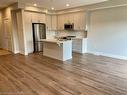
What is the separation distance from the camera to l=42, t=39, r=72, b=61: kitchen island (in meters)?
5.06

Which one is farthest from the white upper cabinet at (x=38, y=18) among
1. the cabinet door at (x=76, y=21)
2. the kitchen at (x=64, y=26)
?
the cabinet door at (x=76, y=21)

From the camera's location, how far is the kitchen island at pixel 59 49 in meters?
5.06

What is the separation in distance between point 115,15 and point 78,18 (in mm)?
2124

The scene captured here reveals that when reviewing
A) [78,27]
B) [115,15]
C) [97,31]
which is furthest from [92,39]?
[115,15]

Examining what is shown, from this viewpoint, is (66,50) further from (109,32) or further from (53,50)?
(109,32)

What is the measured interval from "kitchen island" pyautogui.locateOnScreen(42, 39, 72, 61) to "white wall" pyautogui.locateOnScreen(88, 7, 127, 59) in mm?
1756

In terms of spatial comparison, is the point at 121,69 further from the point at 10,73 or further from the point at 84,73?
the point at 10,73

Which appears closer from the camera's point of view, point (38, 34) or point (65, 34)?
point (38, 34)

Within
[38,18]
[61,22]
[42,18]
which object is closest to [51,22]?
[61,22]

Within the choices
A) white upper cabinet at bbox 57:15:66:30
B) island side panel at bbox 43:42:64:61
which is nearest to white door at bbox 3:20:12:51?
Answer: island side panel at bbox 43:42:64:61

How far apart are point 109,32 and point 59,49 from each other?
8.68ft

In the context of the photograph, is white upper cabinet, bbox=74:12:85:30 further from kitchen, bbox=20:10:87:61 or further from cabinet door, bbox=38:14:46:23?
cabinet door, bbox=38:14:46:23

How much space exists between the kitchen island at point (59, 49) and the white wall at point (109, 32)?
69.1 inches

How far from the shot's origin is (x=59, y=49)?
17.1 feet
